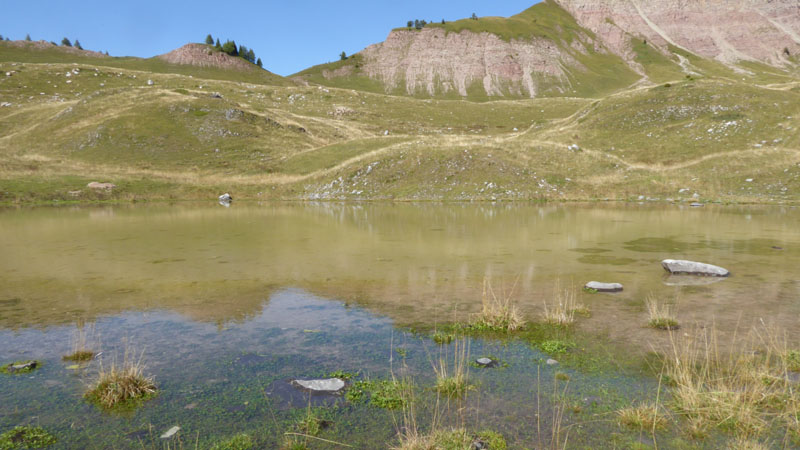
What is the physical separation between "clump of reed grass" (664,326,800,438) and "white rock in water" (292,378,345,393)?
515 centimetres

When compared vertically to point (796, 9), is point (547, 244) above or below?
below

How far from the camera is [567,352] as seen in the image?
8445 millimetres

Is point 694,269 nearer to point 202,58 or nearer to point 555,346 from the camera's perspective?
point 555,346

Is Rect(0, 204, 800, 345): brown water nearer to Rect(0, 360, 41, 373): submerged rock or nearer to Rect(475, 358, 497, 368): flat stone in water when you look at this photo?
Rect(475, 358, 497, 368): flat stone in water

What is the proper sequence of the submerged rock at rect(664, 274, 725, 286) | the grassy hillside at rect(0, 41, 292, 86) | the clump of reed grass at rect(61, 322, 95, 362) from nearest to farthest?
1. the clump of reed grass at rect(61, 322, 95, 362)
2. the submerged rock at rect(664, 274, 725, 286)
3. the grassy hillside at rect(0, 41, 292, 86)

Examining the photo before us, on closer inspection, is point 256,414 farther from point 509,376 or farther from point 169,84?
point 169,84

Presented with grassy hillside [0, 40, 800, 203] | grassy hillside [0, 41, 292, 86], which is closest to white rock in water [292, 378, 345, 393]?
grassy hillside [0, 40, 800, 203]

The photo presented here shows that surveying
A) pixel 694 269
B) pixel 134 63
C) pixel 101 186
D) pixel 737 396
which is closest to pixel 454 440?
pixel 737 396

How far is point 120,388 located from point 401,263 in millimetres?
10974

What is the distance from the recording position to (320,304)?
1176 cm

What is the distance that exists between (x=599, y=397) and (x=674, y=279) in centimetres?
918

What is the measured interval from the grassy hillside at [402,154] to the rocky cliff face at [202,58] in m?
84.9

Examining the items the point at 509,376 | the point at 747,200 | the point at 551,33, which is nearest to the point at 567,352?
the point at 509,376

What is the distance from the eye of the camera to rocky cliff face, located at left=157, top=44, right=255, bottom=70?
158 meters
